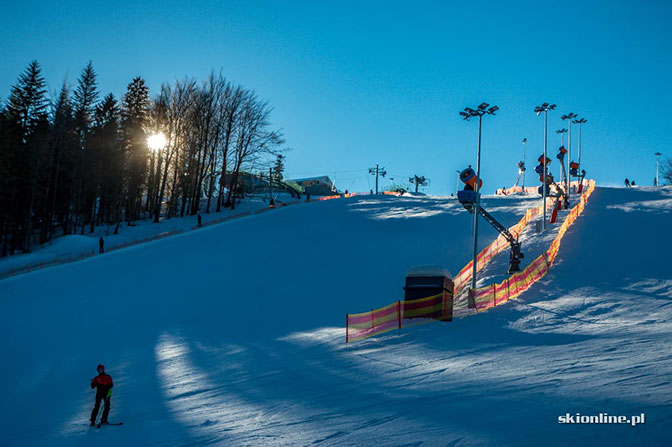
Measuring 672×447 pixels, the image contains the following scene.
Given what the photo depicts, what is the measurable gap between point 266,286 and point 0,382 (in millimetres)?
12704

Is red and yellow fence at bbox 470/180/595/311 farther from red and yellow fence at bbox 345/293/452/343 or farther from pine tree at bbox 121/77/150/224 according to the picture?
pine tree at bbox 121/77/150/224

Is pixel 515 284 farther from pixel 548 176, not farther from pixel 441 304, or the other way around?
pixel 548 176

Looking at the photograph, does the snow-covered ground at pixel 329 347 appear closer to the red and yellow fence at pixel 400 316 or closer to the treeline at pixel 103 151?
the red and yellow fence at pixel 400 316

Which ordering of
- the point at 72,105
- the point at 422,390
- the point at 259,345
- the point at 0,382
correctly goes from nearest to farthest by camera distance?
1. the point at 422,390
2. the point at 0,382
3. the point at 259,345
4. the point at 72,105

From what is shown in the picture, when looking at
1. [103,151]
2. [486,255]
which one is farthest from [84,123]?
[486,255]

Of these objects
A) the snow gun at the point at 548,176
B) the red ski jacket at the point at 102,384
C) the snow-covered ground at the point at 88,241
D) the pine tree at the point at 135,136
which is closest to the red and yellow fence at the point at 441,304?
the red ski jacket at the point at 102,384

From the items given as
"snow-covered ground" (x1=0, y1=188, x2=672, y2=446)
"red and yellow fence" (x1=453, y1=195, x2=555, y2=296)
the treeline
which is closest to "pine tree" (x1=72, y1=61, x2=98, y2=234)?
the treeline

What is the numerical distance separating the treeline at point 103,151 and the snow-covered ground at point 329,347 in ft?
59.6

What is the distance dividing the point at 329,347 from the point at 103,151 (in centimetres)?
4577

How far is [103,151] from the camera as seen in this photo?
5306 cm

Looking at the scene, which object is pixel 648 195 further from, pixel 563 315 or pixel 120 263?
pixel 120 263

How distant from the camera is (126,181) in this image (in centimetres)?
5656

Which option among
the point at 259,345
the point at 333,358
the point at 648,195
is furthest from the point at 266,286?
the point at 648,195

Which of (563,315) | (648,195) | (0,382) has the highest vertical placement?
(648,195)
